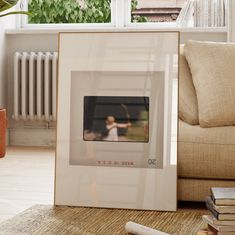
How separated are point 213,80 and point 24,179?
1.39 meters

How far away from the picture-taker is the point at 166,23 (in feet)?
16.6

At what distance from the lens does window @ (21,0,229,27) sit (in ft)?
16.5

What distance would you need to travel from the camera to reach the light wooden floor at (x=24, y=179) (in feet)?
8.21

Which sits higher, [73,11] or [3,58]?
[73,11]

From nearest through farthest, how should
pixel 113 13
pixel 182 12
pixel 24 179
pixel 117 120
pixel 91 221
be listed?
pixel 91 221
pixel 117 120
pixel 24 179
pixel 182 12
pixel 113 13

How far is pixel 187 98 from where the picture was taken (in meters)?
2.52

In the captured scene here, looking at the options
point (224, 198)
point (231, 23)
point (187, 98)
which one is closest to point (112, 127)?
point (187, 98)

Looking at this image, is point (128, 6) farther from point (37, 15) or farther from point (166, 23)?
point (37, 15)

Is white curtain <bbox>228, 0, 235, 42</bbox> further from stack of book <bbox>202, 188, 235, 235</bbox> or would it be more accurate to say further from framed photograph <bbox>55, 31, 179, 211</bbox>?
stack of book <bbox>202, 188, 235, 235</bbox>

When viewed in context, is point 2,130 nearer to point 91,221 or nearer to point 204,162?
point 204,162

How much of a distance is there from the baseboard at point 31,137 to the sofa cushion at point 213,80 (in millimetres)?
2681

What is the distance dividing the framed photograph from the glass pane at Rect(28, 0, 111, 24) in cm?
304

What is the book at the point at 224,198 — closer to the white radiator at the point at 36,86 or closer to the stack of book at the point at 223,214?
the stack of book at the point at 223,214

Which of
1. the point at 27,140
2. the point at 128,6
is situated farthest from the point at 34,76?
the point at 128,6
